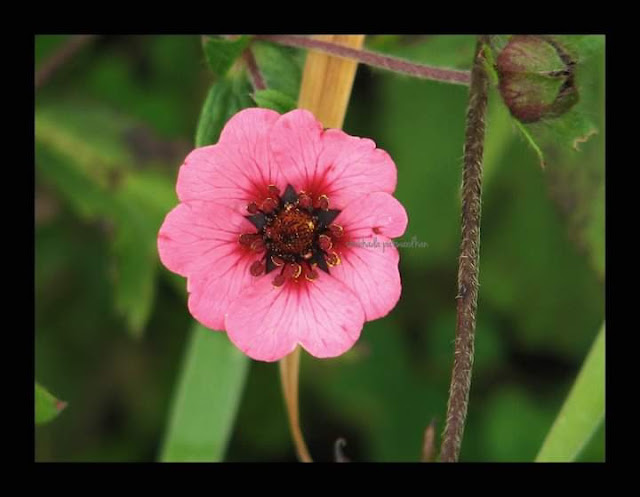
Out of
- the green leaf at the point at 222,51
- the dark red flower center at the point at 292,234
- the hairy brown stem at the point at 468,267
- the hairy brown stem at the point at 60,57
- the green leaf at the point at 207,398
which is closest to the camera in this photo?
the hairy brown stem at the point at 468,267

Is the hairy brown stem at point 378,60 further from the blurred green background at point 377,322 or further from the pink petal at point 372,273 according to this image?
the blurred green background at point 377,322

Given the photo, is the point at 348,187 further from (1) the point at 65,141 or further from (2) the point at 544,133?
(1) the point at 65,141

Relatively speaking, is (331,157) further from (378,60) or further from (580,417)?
(580,417)

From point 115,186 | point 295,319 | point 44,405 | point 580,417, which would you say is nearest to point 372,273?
point 295,319

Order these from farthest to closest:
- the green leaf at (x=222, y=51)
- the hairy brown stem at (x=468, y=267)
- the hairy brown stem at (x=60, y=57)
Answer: the hairy brown stem at (x=60, y=57) → the green leaf at (x=222, y=51) → the hairy brown stem at (x=468, y=267)

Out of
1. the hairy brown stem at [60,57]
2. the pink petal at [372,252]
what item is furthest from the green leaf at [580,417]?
the hairy brown stem at [60,57]

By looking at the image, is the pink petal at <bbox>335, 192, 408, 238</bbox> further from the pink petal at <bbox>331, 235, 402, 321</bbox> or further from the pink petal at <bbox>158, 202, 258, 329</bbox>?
the pink petal at <bbox>158, 202, 258, 329</bbox>

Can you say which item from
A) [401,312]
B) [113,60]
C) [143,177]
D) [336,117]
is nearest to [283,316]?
[336,117]
